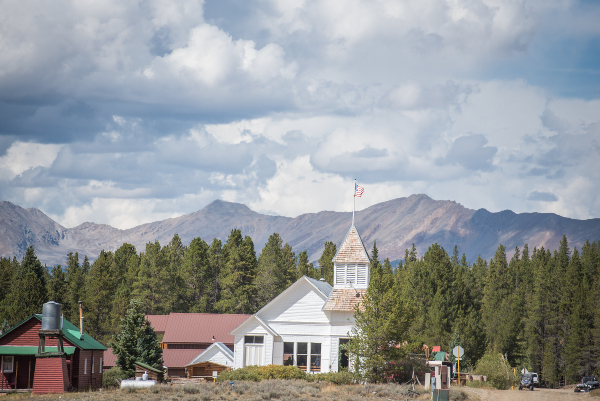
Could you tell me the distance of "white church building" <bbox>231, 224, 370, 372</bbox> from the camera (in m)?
49.3

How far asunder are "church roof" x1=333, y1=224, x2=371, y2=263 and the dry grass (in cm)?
1073

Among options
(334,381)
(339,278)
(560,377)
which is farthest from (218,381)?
(560,377)

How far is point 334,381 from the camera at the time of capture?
149ft

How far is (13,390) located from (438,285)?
52.1 metres

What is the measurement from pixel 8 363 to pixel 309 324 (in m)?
20.6

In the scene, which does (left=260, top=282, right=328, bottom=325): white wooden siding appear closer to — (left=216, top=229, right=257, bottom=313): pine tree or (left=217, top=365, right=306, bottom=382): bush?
(left=217, top=365, right=306, bottom=382): bush

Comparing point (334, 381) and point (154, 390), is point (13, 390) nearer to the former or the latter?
point (154, 390)

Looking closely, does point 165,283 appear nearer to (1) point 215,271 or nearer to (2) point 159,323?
(1) point 215,271

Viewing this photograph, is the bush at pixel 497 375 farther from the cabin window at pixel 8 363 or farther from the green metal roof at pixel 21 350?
the cabin window at pixel 8 363

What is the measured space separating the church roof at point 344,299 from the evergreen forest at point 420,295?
1813cm

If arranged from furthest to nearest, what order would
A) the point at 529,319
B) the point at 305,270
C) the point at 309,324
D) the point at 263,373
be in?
the point at 305,270 < the point at 529,319 < the point at 309,324 < the point at 263,373

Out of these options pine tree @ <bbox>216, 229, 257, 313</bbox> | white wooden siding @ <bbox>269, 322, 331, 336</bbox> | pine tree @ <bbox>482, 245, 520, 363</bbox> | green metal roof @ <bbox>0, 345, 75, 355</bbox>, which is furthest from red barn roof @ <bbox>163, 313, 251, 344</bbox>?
pine tree @ <bbox>482, 245, 520, 363</bbox>

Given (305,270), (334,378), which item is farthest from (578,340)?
(305,270)

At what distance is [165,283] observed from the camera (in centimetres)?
8819
